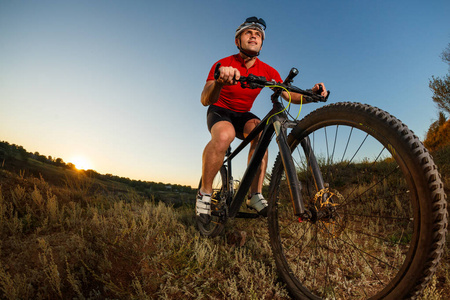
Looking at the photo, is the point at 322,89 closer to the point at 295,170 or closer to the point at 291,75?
the point at 291,75

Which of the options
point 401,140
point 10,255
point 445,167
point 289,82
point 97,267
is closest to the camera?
point 401,140

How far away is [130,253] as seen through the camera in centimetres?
250

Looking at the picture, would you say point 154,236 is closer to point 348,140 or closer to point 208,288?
point 208,288

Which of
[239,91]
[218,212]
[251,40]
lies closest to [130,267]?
[218,212]

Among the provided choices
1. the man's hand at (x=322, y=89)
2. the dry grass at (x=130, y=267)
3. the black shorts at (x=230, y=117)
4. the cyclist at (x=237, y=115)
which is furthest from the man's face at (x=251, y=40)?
the dry grass at (x=130, y=267)

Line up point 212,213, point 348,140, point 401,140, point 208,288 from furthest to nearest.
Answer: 1. point 212,213
2. point 208,288
3. point 348,140
4. point 401,140

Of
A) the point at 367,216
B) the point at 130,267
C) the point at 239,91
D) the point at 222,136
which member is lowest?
the point at 130,267

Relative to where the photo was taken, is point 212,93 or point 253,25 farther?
point 253,25

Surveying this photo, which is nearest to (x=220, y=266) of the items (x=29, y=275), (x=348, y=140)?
(x=348, y=140)

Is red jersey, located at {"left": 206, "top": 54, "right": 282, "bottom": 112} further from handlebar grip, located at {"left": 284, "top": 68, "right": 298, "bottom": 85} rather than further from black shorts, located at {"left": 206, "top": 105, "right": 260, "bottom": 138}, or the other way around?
handlebar grip, located at {"left": 284, "top": 68, "right": 298, "bottom": 85}

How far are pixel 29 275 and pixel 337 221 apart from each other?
2.91 meters

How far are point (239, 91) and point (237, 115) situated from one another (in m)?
0.32

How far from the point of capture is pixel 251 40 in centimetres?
311

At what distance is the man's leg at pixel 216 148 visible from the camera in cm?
299
